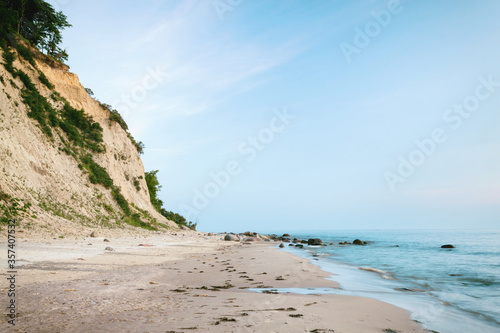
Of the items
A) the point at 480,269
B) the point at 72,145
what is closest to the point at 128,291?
the point at 480,269

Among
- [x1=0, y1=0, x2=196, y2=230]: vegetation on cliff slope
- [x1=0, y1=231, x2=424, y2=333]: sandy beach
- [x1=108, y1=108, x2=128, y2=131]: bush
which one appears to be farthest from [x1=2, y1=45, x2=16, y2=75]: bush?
[x1=0, y1=231, x2=424, y2=333]: sandy beach

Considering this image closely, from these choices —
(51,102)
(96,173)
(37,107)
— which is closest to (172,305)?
(37,107)

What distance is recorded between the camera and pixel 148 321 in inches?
147

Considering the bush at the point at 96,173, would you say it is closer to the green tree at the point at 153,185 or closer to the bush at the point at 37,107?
the bush at the point at 37,107

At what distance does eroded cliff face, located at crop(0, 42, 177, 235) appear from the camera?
15830 mm

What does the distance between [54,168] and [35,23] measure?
17596mm

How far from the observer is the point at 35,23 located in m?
28.0

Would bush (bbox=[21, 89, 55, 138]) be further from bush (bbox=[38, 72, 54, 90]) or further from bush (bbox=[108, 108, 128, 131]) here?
bush (bbox=[108, 108, 128, 131])

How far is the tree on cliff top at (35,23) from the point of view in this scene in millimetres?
24239

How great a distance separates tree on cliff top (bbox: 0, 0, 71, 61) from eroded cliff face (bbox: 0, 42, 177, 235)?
317cm

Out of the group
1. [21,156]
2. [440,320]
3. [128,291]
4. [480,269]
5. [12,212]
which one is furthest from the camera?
[21,156]

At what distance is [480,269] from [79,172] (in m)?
28.9

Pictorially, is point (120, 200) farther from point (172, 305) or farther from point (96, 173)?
point (172, 305)

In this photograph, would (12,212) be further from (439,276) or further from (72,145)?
(439,276)
